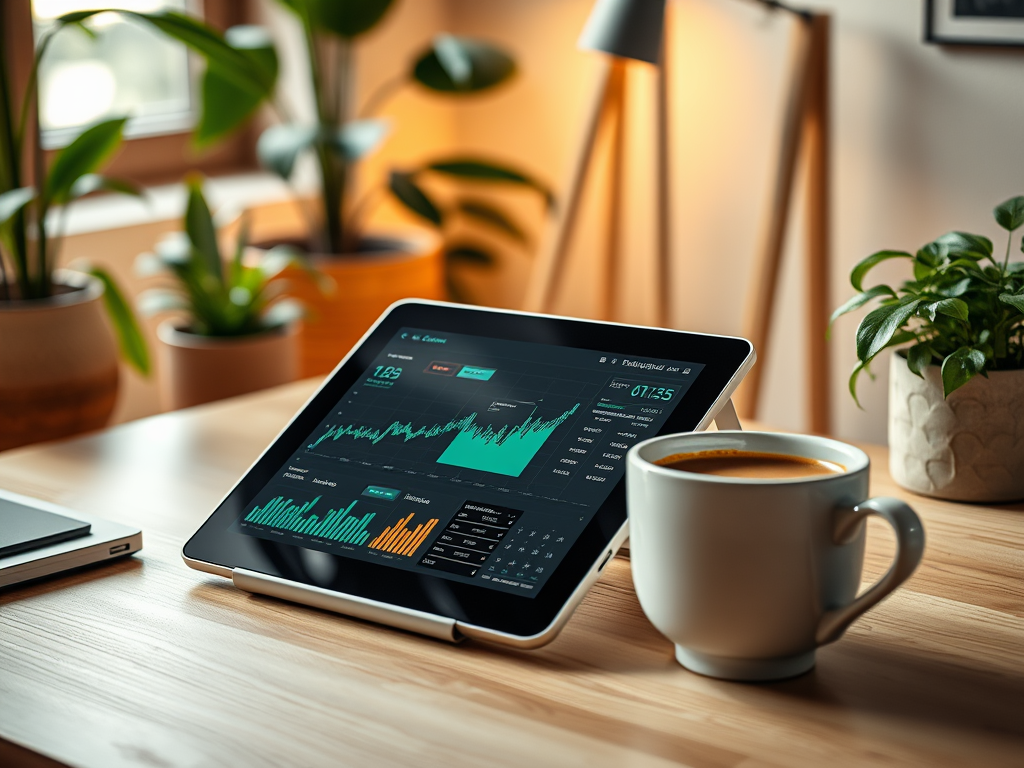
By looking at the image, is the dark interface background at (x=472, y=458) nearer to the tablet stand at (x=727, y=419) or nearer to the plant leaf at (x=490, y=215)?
the tablet stand at (x=727, y=419)

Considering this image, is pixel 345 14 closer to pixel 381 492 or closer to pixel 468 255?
pixel 468 255

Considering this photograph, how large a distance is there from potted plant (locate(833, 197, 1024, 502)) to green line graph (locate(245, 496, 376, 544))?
0.36 m

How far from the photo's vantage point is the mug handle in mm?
585

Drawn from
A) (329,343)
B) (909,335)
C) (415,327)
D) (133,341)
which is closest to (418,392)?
(415,327)

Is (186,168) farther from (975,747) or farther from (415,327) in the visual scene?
(975,747)

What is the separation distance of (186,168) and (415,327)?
206 centimetres

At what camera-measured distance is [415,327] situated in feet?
2.94

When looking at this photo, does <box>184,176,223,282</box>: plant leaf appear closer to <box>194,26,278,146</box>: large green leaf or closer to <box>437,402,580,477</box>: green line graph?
<box>194,26,278,146</box>: large green leaf

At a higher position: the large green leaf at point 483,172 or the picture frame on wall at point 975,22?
the picture frame on wall at point 975,22

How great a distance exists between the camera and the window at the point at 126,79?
244 centimetres

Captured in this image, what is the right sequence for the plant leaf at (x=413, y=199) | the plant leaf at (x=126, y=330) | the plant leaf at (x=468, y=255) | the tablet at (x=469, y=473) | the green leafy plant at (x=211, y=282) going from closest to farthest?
the tablet at (x=469, y=473)
the plant leaf at (x=126, y=330)
the green leafy plant at (x=211, y=282)
the plant leaf at (x=413, y=199)
the plant leaf at (x=468, y=255)

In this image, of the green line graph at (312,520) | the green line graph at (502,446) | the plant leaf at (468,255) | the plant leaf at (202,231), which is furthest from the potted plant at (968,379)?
the plant leaf at (468,255)

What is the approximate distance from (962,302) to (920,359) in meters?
0.07

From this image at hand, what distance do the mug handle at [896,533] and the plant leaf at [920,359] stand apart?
0.98 ft
